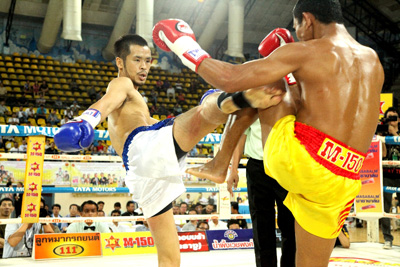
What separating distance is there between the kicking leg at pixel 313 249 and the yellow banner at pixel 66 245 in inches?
94.7

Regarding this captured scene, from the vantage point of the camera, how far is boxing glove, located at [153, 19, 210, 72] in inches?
64.5

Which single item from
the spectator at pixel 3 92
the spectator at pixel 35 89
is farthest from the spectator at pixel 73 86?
the spectator at pixel 3 92

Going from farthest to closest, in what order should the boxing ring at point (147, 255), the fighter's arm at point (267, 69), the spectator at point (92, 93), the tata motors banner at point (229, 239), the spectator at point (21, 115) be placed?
the spectator at point (92, 93) → the spectator at point (21, 115) → the tata motors banner at point (229, 239) → the boxing ring at point (147, 255) → the fighter's arm at point (267, 69)

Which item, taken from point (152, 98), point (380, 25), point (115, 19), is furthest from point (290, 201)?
point (380, 25)

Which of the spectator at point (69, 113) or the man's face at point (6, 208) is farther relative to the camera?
the spectator at point (69, 113)

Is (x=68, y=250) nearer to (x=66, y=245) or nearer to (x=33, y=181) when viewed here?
(x=66, y=245)

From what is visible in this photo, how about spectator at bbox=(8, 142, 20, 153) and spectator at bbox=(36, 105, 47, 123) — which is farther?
spectator at bbox=(36, 105, 47, 123)

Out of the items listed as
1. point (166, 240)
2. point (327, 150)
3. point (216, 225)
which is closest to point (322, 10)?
Result: point (327, 150)

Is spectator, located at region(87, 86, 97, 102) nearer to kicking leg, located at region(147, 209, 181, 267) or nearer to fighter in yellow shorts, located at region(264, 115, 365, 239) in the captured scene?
kicking leg, located at region(147, 209, 181, 267)

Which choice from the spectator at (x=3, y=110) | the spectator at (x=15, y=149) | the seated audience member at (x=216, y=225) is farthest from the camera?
the spectator at (x=3, y=110)

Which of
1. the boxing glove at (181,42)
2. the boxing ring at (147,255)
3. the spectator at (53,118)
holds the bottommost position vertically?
the boxing ring at (147,255)

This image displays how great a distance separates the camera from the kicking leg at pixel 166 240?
194 cm

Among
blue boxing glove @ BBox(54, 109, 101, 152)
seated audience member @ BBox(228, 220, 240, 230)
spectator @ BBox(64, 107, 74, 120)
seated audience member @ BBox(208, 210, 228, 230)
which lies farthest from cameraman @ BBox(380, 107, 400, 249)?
spectator @ BBox(64, 107, 74, 120)

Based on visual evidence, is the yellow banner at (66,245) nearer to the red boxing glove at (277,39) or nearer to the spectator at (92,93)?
the red boxing glove at (277,39)
